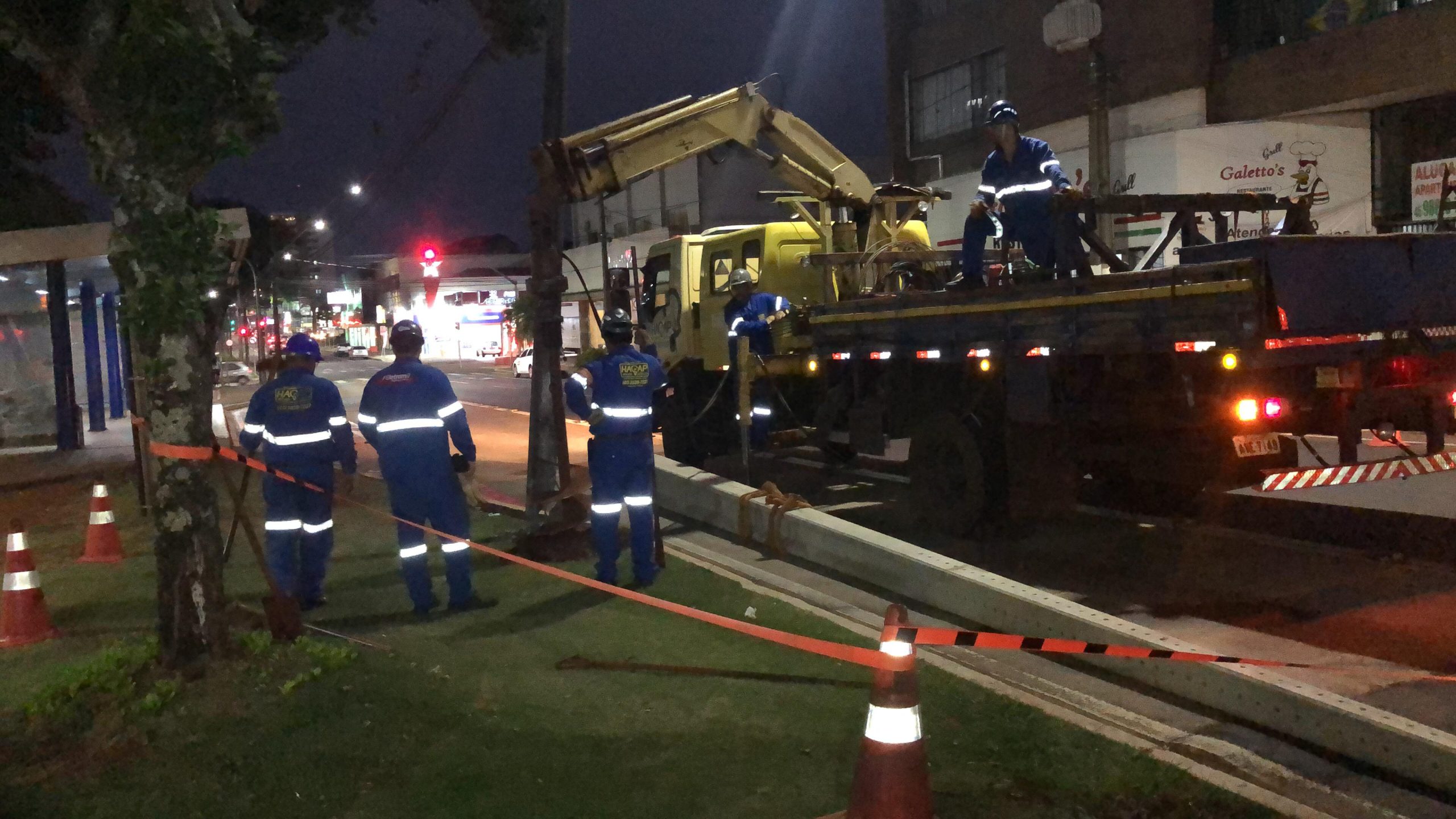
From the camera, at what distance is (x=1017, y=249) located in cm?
939

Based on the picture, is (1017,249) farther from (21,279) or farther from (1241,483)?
(21,279)

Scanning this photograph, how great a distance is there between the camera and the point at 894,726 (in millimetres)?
3150

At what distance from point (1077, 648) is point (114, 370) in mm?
22970

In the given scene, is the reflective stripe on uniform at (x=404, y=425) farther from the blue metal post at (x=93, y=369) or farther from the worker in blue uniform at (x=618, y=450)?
the blue metal post at (x=93, y=369)

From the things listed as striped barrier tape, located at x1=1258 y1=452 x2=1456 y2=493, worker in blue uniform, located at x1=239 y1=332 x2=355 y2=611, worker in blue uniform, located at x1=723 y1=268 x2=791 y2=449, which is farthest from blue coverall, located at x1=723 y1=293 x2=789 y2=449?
striped barrier tape, located at x1=1258 y1=452 x2=1456 y2=493

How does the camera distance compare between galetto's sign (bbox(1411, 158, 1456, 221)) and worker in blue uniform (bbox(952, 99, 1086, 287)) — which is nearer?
worker in blue uniform (bbox(952, 99, 1086, 287))

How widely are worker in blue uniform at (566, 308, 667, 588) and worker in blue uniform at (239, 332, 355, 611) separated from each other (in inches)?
58.6

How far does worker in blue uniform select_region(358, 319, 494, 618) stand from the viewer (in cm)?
653

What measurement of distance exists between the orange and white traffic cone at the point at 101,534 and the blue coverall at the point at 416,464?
3.19 meters

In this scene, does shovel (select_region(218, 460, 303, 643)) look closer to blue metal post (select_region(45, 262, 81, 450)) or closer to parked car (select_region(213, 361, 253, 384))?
blue metal post (select_region(45, 262, 81, 450))

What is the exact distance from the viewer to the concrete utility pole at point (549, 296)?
8195mm

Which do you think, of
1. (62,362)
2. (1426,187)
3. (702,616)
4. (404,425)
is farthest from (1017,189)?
(1426,187)

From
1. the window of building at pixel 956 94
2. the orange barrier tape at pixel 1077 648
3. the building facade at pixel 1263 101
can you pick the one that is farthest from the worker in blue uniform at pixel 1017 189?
the window of building at pixel 956 94

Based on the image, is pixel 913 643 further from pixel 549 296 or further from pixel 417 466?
pixel 549 296
